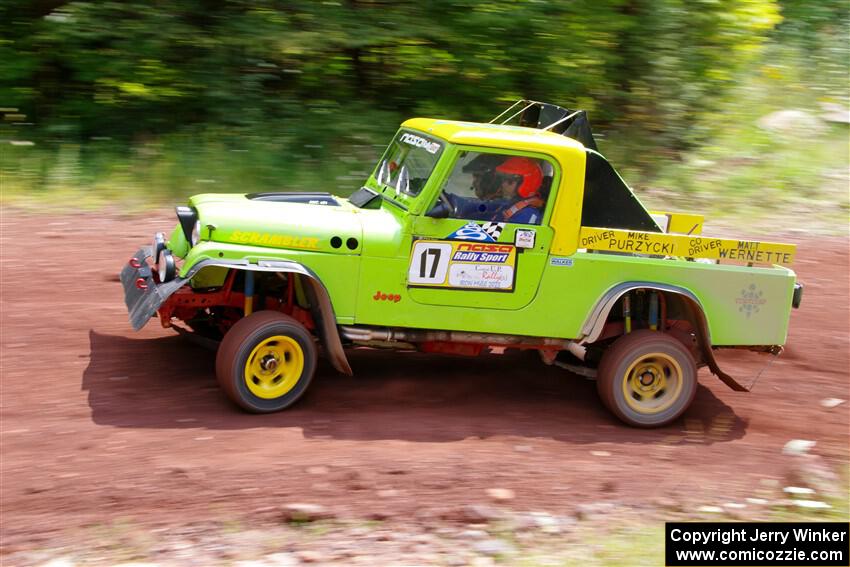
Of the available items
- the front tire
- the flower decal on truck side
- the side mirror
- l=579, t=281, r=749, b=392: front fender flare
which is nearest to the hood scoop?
the side mirror

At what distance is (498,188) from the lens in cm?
623

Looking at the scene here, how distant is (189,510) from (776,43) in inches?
579

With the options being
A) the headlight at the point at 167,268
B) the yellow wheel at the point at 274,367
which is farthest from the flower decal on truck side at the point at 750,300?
the headlight at the point at 167,268

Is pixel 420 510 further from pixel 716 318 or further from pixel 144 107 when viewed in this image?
pixel 144 107

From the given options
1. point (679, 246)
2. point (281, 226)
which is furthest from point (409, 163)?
point (679, 246)

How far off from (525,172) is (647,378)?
1.68 m

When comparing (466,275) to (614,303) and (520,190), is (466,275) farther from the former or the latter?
(614,303)

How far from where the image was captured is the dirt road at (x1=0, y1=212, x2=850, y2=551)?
5.14 m

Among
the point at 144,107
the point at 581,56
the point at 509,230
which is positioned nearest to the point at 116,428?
the point at 509,230

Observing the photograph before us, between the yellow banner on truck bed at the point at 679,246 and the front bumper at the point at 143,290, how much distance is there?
270 centimetres

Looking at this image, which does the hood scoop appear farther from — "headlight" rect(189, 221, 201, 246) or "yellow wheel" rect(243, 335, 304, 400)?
"yellow wheel" rect(243, 335, 304, 400)

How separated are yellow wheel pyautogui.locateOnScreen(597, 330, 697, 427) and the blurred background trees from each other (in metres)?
5.57

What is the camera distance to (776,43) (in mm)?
16516

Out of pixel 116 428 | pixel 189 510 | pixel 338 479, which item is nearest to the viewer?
pixel 189 510
